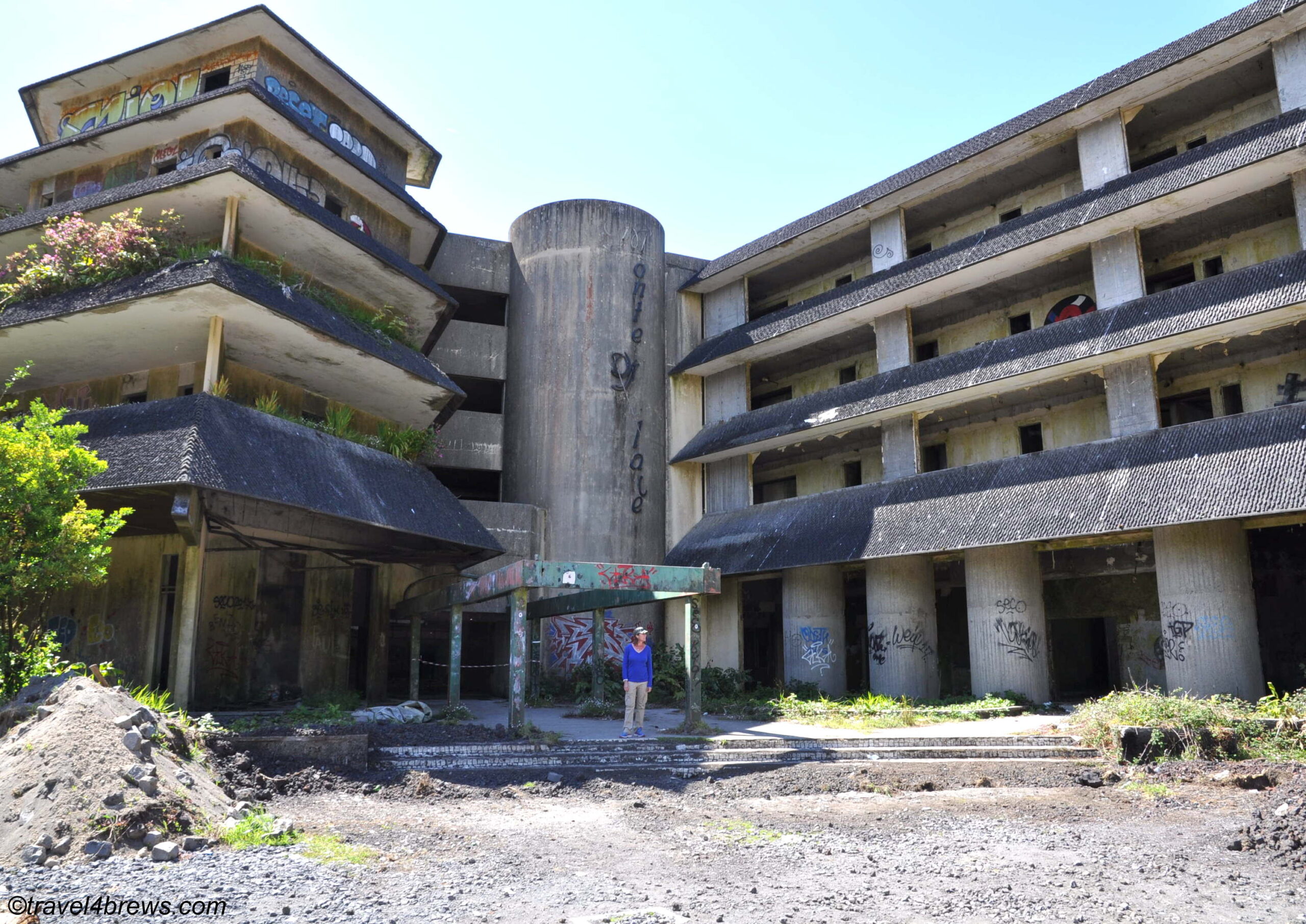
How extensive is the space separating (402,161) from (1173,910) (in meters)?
25.9

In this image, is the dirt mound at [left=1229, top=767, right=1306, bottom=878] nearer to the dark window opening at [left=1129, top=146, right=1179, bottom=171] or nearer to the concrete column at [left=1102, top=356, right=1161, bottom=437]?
the concrete column at [left=1102, top=356, right=1161, bottom=437]

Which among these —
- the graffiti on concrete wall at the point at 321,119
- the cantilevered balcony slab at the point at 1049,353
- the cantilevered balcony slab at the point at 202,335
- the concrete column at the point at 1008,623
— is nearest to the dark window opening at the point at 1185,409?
the cantilevered balcony slab at the point at 1049,353

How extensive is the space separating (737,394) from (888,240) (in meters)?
7.03

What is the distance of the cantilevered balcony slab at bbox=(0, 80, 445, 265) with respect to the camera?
19828 millimetres

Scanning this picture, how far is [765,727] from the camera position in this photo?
16203mm

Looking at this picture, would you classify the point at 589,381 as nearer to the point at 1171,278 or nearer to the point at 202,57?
the point at 202,57

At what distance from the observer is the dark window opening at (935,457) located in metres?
26.0

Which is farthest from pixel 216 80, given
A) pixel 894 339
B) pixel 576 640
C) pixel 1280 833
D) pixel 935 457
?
pixel 1280 833

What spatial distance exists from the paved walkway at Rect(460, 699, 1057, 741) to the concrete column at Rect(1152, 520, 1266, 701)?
2.91 meters

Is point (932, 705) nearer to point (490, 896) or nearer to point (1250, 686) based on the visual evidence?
point (1250, 686)

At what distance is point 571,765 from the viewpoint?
1218 cm

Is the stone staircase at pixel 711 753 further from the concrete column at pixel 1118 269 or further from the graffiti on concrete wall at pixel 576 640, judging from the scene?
the graffiti on concrete wall at pixel 576 640

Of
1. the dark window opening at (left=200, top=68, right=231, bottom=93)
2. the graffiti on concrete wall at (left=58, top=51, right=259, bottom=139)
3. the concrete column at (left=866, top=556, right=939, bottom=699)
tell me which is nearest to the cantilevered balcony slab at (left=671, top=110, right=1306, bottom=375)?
the concrete column at (left=866, top=556, right=939, bottom=699)

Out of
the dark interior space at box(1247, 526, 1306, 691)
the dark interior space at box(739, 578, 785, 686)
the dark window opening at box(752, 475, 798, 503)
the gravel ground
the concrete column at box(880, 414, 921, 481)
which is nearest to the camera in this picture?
the gravel ground
